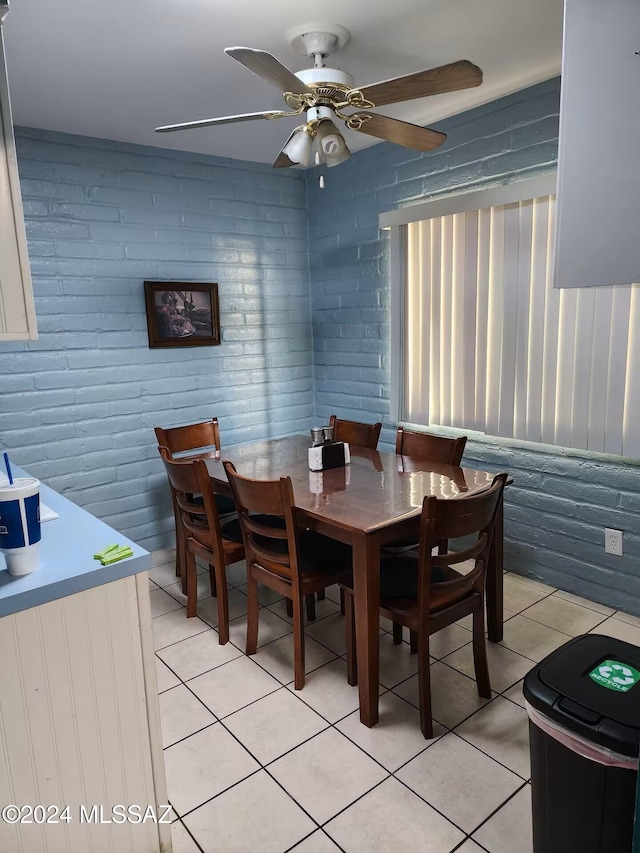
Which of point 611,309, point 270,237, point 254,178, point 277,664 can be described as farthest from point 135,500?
point 611,309

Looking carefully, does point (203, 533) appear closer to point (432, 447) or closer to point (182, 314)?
point (432, 447)

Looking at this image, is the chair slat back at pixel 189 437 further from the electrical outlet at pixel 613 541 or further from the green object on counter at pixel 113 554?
the electrical outlet at pixel 613 541

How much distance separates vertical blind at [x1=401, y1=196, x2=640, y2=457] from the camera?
2.50 meters

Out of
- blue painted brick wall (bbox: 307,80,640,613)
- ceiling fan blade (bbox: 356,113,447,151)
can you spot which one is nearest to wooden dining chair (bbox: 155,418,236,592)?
blue painted brick wall (bbox: 307,80,640,613)

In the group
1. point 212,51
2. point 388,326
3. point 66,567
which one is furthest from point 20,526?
point 388,326

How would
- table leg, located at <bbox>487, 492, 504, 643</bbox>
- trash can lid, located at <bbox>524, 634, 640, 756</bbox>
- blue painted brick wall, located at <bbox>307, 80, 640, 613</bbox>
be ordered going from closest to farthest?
1. trash can lid, located at <bbox>524, 634, 640, 756</bbox>
2. table leg, located at <bbox>487, 492, 504, 643</bbox>
3. blue painted brick wall, located at <bbox>307, 80, 640, 613</bbox>

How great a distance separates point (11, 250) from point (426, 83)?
132 cm

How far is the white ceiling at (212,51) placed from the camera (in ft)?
6.31

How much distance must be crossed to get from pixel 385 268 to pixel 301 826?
293 cm

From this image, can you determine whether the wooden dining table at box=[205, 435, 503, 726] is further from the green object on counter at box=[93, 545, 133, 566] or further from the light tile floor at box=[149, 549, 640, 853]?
the green object on counter at box=[93, 545, 133, 566]

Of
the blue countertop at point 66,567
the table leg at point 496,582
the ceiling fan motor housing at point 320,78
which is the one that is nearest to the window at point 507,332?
the table leg at point 496,582

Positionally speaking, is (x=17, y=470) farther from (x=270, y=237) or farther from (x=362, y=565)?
(x=270, y=237)

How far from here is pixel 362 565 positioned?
1.85 m

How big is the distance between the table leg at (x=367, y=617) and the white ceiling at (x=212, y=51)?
6.10 ft
